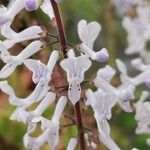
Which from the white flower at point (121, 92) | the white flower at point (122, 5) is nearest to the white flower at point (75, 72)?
the white flower at point (121, 92)

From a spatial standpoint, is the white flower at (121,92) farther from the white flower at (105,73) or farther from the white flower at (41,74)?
the white flower at (41,74)

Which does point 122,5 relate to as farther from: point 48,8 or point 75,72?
point 75,72

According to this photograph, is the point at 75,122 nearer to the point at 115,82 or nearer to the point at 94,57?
the point at 94,57

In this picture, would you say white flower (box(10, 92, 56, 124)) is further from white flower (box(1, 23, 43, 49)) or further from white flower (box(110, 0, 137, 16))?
white flower (box(110, 0, 137, 16))

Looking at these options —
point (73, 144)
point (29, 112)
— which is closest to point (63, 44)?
point (29, 112)

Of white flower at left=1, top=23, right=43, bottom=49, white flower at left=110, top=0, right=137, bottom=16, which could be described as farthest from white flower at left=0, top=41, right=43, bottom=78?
white flower at left=110, top=0, right=137, bottom=16

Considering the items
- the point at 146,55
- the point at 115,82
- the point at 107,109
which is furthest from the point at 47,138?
the point at 146,55
